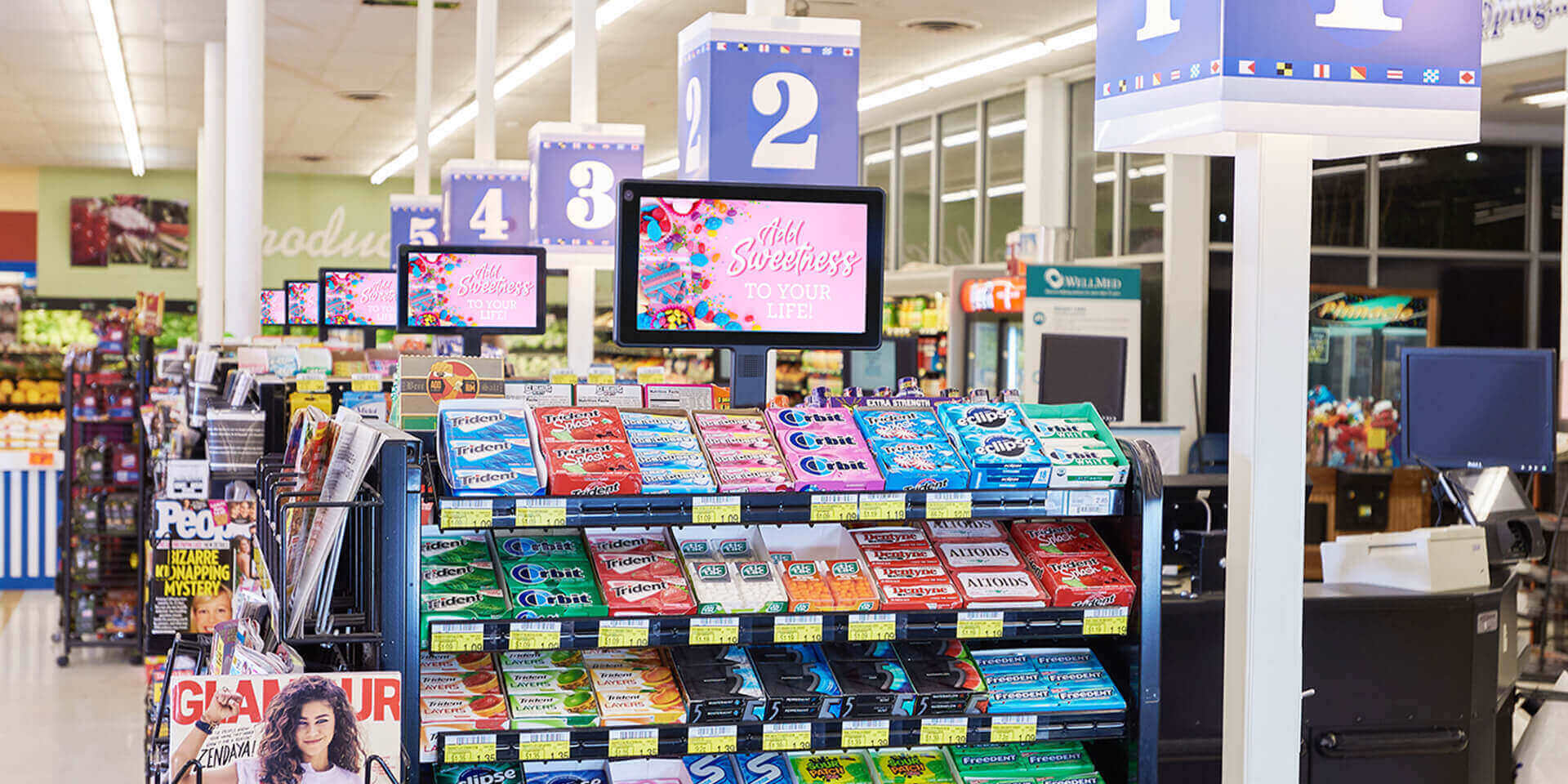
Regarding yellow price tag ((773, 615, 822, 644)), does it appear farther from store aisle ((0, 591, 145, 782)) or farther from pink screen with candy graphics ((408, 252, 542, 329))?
store aisle ((0, 591, 145, 782))

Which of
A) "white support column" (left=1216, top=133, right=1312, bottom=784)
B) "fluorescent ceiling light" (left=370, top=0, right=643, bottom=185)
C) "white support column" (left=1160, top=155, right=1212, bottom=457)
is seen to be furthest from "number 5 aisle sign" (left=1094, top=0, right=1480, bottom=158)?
"white support column" (left=1160, top=155, right=1212, bottom=457)

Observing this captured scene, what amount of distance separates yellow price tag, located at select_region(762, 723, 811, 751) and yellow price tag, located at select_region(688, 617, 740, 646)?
21 cm

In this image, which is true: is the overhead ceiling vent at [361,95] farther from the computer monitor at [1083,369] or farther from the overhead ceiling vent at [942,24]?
the computer monitor at [1083,369]

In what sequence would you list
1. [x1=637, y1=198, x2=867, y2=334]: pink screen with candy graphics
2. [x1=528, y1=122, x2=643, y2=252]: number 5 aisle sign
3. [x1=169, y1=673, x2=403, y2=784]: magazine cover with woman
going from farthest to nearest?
[x1=528, y1=122, x2=643, y2=252]: number 5 aisle sign → [x1=637, y1=198, x2=867, y2=334]: pink screen with candy graphics → [x1=169, y1=673, x2=403, y2=784]: magazine cover with woman

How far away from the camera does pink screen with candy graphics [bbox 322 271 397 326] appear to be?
32.7 ft

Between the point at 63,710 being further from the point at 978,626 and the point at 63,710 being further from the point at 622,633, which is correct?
the point at 978,626

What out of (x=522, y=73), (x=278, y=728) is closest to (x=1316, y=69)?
(x=278, y=728)

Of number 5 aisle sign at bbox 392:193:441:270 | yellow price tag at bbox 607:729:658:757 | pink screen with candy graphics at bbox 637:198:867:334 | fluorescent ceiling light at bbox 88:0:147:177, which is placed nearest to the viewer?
yellow price tag at bbox 607:729:658:757

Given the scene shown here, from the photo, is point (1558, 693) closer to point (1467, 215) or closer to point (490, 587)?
point (490, 587)

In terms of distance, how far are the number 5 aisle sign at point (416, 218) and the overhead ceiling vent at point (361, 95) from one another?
3.35 metres

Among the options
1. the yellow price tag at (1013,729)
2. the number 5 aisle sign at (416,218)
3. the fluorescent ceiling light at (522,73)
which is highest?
the fluorescent ceiling light at (522,73)

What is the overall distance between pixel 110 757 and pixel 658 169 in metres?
17.0

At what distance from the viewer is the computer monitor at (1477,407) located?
16.1ft

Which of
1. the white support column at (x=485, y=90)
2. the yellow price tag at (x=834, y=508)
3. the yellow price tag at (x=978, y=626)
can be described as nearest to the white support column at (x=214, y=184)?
the white support column at (x=485, y=90)
